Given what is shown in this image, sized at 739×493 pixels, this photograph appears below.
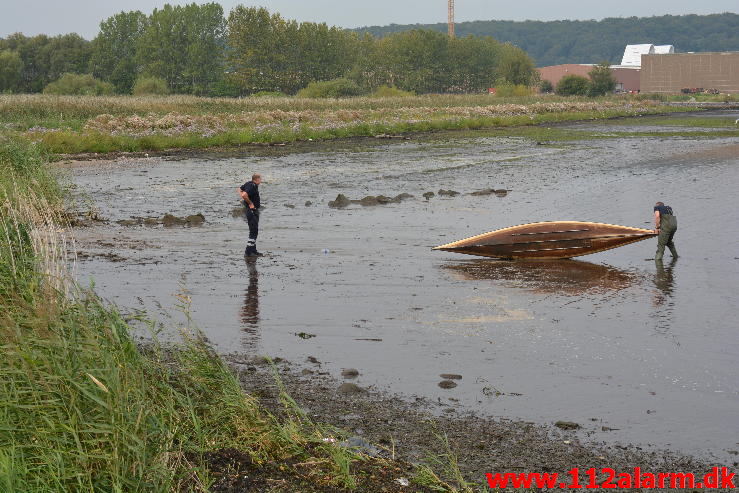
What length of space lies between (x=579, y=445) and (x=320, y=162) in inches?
1159

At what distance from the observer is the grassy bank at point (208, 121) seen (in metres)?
41.1

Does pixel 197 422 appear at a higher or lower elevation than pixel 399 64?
lower

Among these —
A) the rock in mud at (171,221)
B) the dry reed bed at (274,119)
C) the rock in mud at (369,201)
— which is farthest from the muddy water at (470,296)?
the dry reed bed at (274,119)

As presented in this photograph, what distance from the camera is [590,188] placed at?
90.1 feet

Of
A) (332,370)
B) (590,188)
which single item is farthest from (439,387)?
(590,188)

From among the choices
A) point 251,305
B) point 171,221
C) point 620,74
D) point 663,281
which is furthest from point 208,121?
point 620,74

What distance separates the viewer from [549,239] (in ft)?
50.6

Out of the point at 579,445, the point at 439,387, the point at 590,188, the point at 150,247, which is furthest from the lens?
the point at 590,188

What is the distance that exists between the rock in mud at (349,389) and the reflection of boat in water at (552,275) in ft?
Result: 17.8

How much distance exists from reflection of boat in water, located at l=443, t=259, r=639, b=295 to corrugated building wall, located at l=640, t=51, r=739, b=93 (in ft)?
475

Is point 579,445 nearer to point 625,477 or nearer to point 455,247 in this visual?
point 625,477

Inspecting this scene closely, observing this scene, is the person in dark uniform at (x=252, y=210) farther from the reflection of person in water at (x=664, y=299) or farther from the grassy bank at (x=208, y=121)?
the grassy bank at (x=208, y=121)

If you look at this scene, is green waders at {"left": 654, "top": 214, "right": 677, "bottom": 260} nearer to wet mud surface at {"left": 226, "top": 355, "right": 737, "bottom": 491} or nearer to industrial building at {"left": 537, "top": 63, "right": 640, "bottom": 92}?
wet mud surface at {"left": 226, "top": 355, "right": 737, "bottom": 491}

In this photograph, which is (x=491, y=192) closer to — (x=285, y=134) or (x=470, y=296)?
(x=470, y=296)
